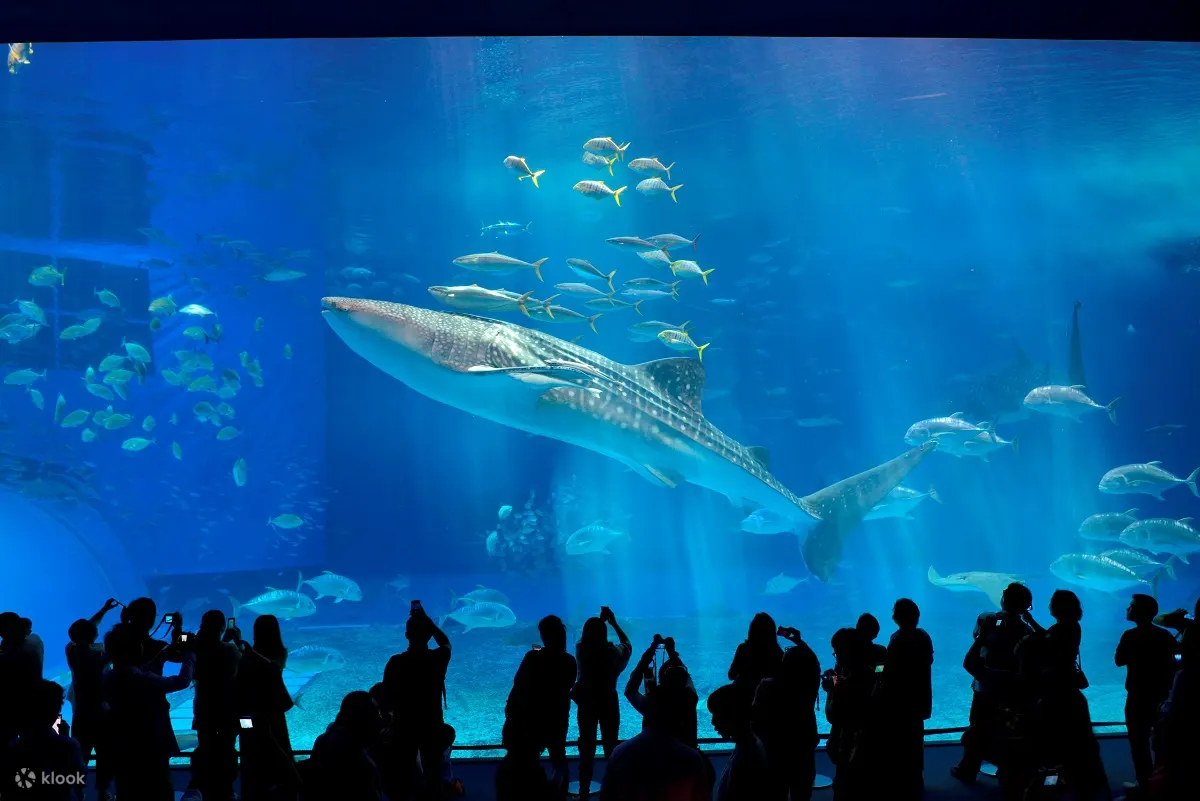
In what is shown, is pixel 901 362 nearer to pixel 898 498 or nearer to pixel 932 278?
pixel 932 278

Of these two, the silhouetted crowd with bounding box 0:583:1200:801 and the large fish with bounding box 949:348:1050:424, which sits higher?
the large fish with bounding box 949:348:1050:424

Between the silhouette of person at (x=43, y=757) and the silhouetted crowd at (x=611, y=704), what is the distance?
12 centimetres

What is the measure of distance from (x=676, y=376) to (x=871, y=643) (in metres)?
5.14

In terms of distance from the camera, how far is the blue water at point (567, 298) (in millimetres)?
18094

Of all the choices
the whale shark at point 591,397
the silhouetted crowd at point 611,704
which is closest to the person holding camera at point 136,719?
the silhouetted crowd at point 611,704

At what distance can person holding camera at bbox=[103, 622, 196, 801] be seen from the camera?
10.2ft

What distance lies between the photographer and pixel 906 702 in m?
3.36

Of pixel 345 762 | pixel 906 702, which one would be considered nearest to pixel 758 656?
pixel 906 702

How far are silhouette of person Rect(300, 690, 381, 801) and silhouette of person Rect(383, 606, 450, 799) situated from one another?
83cm

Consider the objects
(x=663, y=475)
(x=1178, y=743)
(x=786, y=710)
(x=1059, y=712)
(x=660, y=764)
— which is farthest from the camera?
(x=663, y=475)

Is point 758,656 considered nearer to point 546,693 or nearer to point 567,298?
point 546,693

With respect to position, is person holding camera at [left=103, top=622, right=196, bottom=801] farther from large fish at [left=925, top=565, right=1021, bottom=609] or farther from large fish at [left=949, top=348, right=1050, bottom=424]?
large fish at [left=949, top=348, right=1050, bottom=424]

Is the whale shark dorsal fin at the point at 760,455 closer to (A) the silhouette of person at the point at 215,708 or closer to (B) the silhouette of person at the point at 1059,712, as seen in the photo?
(B) the silhouette of person at the point at 1059,712

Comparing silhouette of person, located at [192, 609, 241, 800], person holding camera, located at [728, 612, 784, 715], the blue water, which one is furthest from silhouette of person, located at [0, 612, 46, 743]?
the blue water
